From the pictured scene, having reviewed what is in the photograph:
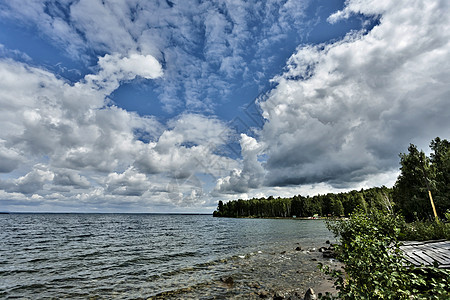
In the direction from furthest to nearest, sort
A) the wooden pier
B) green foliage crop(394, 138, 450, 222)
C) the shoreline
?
green foliage crop(394, 138, 450, 222) → the shoreline → the wooden pier

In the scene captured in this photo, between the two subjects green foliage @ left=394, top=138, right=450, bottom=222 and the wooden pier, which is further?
green foliage @ left=394, top=138, right=450, bottom=222

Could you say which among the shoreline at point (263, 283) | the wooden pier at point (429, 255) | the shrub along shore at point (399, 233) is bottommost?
the shoreline at point (263, 283)

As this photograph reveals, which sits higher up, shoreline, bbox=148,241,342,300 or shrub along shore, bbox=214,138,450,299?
shrub along shore, bbox=214,138,450,299

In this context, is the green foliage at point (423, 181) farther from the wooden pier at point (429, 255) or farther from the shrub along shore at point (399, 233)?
the wooden pier at point (429, 255)

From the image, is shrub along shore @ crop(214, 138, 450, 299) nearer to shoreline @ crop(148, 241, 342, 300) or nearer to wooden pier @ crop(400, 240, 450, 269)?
wooden pier @ crop(400, 240, 450, 269)

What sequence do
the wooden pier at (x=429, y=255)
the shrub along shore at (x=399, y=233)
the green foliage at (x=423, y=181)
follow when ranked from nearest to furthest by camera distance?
the shrub along shore at (x=399, y=233) → the wooden pier at (x=429, y=255) → the green foliage at (x=423, y=181)

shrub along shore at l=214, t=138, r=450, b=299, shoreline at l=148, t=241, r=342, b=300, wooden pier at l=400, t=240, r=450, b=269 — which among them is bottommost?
shoreline at l=148, t=241, r=342, b=300

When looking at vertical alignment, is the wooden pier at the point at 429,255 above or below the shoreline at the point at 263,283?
above

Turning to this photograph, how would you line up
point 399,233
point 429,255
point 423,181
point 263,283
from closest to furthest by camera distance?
point 399,233
point 429,255
point 263,283
point 423,181

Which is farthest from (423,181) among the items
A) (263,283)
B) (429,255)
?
(263,283)

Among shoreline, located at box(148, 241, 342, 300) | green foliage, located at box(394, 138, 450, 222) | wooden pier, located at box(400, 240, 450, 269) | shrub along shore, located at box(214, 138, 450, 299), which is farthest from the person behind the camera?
green foliage, located at box(394, 138, 450, 222)

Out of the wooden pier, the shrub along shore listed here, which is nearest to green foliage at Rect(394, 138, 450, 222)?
the shrub along shore

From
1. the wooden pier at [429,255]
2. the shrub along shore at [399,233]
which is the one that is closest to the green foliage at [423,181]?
the shrub along shore at [399,233]

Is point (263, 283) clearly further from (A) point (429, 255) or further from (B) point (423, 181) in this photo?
(B) point (423, 181)
